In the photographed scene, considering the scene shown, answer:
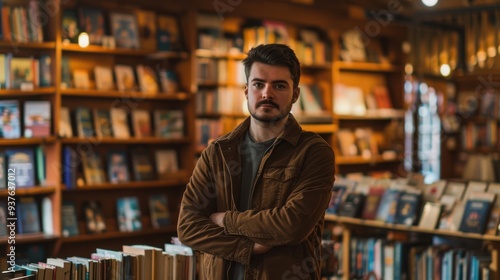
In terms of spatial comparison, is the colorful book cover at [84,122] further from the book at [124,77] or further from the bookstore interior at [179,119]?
the book at [124,77]

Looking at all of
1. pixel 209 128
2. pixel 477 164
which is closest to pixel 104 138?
pixel 209 128

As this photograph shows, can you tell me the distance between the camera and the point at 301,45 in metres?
8.29

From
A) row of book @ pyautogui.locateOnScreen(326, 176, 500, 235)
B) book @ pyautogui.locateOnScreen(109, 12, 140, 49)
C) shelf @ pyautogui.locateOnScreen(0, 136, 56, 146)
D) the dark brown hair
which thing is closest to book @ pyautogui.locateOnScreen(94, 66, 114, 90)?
book @ pyautogui.locateOnScreen(109, 12, 140, 49)

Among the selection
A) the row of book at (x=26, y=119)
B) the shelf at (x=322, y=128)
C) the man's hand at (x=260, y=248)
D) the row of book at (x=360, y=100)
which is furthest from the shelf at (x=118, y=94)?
the man's hand at (x=260, y=248)

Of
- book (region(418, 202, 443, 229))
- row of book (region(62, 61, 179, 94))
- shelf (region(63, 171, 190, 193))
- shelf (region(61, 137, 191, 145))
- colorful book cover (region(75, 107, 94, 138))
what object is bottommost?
book (region(418, 202, 443, 229))

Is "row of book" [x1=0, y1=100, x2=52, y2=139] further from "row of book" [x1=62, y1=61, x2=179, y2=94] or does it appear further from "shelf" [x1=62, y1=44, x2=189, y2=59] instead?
"shelf" [x1=62, y1=44, x2=189, y2=59]

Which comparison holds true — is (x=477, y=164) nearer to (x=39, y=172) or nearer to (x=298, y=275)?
(x=39, y=172)

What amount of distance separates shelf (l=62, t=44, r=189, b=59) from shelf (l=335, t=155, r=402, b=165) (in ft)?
8.00

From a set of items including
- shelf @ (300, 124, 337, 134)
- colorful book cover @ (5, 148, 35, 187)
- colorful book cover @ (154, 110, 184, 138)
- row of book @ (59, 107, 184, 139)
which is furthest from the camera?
shelf @ (300, 124, 337, 134)

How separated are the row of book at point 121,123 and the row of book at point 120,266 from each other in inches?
122

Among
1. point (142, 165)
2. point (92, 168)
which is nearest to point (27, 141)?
point (92, 168)

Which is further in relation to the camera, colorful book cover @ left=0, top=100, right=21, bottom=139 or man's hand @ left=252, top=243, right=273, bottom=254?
colorful book cover @ left=0, top=100, right=21, bottom=139

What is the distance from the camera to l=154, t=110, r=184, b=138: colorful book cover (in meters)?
7.13

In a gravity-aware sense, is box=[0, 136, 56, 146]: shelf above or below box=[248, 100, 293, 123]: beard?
below
